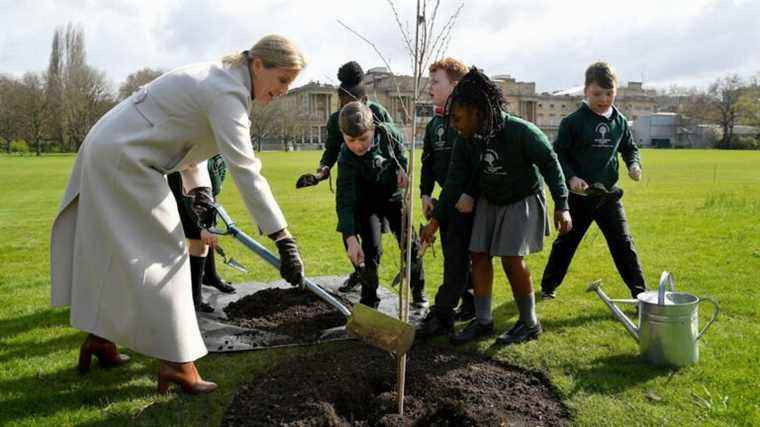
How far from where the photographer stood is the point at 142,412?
3.23 meters

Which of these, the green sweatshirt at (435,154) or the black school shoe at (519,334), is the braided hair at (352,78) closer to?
the green sweatshirt at (435,154)

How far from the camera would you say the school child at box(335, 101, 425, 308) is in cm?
415

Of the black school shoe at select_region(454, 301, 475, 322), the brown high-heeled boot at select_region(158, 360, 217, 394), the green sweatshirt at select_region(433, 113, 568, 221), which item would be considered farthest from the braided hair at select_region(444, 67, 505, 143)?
the brown high-heeled boot at select_region(158, 360, 217, 394)

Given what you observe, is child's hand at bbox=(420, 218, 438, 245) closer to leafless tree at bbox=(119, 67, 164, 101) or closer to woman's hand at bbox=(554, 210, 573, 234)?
woman's hand at bbox=(554, 210, 573, 234)

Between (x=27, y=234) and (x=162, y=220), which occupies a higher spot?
(x=162, y=220)

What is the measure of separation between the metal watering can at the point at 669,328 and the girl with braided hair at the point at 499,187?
2.31 ft

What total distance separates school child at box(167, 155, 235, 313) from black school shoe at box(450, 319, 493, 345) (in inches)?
72.7

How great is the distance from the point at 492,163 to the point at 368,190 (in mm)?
1202

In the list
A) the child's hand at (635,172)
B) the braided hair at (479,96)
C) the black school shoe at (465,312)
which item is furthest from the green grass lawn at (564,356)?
the braided hair at (479,96)

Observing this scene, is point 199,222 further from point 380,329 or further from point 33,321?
point 33,321

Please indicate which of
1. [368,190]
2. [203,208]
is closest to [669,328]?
[368,190]

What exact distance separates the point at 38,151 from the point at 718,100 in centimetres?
8018

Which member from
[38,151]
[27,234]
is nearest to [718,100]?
[38,151]

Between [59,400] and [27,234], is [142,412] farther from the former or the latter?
[27,234]
